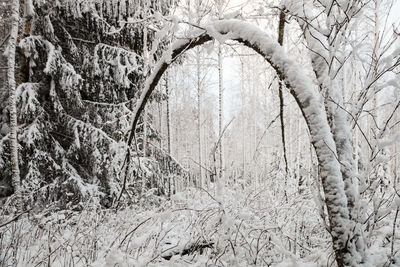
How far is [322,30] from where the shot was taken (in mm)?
1411

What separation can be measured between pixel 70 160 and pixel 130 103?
7.52 feet

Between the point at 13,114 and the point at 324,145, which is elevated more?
the point at 13,114

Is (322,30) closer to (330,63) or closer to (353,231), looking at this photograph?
(330,63)

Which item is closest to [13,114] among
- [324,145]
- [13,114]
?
[13,114]

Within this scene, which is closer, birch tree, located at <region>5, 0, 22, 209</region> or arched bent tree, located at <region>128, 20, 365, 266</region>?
arched bent tree, located at <region>128, 20, 365, 266</region>

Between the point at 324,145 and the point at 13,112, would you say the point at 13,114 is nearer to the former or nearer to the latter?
the point at 13,112

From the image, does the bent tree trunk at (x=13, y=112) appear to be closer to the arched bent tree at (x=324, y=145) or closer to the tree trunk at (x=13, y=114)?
the tree trunk at (x=13, y=114)

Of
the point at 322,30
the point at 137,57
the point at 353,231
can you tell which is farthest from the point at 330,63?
the point at 137,57

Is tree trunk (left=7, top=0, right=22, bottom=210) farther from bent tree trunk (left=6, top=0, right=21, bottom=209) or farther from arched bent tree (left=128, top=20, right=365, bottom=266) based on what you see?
arched bent tree (left=128, top=20, right=365, bottom=266)

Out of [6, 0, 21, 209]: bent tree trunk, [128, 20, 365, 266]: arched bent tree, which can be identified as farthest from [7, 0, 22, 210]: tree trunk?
[128, 20, 365, 266]: arched bent tree

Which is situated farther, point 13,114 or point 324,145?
point 13,114

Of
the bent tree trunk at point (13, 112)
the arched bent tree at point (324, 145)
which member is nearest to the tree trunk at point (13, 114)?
the bent tree trunk at point (13, 112)

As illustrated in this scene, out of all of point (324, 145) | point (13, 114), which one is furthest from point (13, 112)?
point (324, 145)

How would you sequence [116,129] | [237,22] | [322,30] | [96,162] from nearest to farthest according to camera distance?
[322,30] → [237,22] → [96,162] → [116,129]
